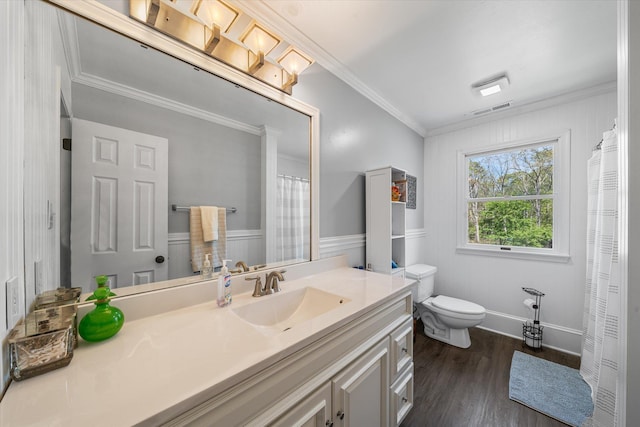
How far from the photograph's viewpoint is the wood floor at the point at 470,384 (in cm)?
146

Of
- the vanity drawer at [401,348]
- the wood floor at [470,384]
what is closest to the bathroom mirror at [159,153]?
the vanity drawer at [401,348]

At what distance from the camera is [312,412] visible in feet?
2.56

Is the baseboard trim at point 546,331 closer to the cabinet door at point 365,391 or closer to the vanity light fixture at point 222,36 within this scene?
the cabinet door at point 365,391

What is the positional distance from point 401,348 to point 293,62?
Result: 5.99 feet

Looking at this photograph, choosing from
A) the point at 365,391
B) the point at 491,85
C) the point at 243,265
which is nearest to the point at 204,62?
the point at 243,265

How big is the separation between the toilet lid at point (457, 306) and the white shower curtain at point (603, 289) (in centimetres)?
70

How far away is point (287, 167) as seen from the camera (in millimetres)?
1495

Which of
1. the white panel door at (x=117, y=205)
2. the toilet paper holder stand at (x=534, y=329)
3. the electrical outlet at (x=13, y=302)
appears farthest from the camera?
the toilet paper holder stand at (x=534, y=329)

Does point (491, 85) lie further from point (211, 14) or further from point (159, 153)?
point (159, 153)

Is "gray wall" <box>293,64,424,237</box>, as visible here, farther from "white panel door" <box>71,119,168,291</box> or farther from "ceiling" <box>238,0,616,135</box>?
"white panel door" <box>71,119,168,291</box>

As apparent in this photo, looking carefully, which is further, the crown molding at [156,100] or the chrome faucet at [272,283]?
the chrome faucet at [272,283]

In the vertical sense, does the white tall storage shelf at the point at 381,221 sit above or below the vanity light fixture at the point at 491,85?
below

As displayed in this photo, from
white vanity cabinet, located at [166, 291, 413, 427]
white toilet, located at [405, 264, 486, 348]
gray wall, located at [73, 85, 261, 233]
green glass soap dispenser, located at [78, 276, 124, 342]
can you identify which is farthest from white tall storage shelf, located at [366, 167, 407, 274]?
green glass soap dispenser, located at [78, 276, 124, 342]

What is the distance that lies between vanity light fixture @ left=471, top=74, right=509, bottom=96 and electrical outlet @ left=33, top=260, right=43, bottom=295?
2931mm
